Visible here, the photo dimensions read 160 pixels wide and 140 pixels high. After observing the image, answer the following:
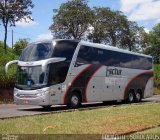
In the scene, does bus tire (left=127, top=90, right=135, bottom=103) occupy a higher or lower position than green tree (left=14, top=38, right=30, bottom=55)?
lower

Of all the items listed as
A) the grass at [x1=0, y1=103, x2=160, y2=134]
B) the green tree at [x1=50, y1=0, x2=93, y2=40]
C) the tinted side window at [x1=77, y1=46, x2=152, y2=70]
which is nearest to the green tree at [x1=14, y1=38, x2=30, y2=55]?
the green tree at [x1=50, y1=0, x2=93, y2=40]

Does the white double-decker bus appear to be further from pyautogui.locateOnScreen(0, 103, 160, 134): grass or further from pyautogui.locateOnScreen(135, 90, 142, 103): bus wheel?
pyautogui.locateOnScreen(0, 103, 160, 134): grass

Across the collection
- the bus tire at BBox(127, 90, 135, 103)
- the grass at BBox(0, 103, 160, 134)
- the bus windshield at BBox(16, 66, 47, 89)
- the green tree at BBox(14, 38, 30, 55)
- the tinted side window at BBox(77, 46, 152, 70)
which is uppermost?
the green tree at BBox(14, 38, 30, 55)

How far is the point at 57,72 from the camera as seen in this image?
20.3m

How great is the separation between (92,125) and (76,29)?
51.9 m

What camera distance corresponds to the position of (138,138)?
33.7ft

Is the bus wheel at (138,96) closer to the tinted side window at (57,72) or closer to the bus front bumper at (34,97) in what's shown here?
the tinted side window at (57,72)

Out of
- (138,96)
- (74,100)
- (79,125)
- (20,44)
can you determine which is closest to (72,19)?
(20,44)

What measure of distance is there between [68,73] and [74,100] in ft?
5.63

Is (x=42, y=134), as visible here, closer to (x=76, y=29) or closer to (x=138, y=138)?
(x=138, y=138)

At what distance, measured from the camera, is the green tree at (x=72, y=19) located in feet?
206

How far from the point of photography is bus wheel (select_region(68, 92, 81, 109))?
21.4 meters

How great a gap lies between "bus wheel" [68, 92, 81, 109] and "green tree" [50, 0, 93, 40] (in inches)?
1638

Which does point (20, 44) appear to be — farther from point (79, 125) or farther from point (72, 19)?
point (79, 125)
